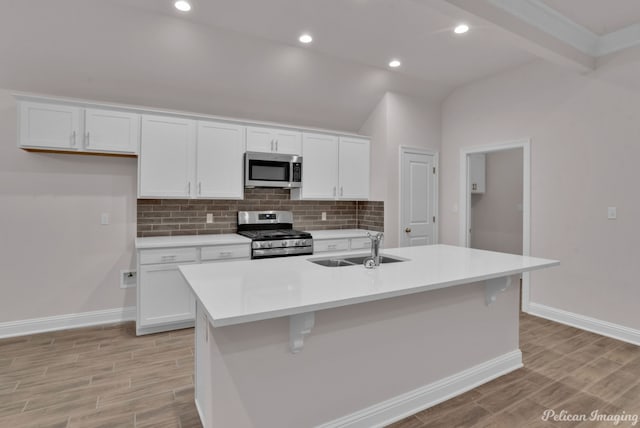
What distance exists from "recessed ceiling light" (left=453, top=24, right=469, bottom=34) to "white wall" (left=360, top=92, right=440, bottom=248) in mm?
1427

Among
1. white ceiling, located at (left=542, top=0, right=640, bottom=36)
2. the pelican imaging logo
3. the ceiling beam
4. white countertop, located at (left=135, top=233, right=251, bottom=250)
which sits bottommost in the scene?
the pelican imaging logo

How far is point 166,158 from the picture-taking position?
3645mm

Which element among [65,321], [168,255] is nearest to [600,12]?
[168,255]

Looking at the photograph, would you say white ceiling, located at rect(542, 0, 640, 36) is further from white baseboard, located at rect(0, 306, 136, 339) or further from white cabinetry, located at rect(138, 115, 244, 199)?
white baseboard, located at rect(0, 306, 136, 339)

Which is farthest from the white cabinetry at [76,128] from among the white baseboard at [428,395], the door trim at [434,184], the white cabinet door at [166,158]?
the door trim at [434,184]

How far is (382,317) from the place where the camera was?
2.04 metres

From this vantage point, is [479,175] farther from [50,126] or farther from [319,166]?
[50,126]

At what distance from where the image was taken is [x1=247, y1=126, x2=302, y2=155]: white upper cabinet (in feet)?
13.5

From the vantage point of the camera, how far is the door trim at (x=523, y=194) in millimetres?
4125

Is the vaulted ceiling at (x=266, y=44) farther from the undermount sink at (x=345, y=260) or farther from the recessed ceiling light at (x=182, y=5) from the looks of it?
the undermount sink at (x=345, y=260)

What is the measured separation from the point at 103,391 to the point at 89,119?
2.45 m

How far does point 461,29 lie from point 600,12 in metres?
1.17

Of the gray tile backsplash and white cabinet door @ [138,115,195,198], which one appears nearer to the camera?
white cabinet door @ [138,115,195,198]

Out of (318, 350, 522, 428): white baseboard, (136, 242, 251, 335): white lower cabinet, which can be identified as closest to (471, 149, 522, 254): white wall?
(318, 350, 522, 428): white baseboard
